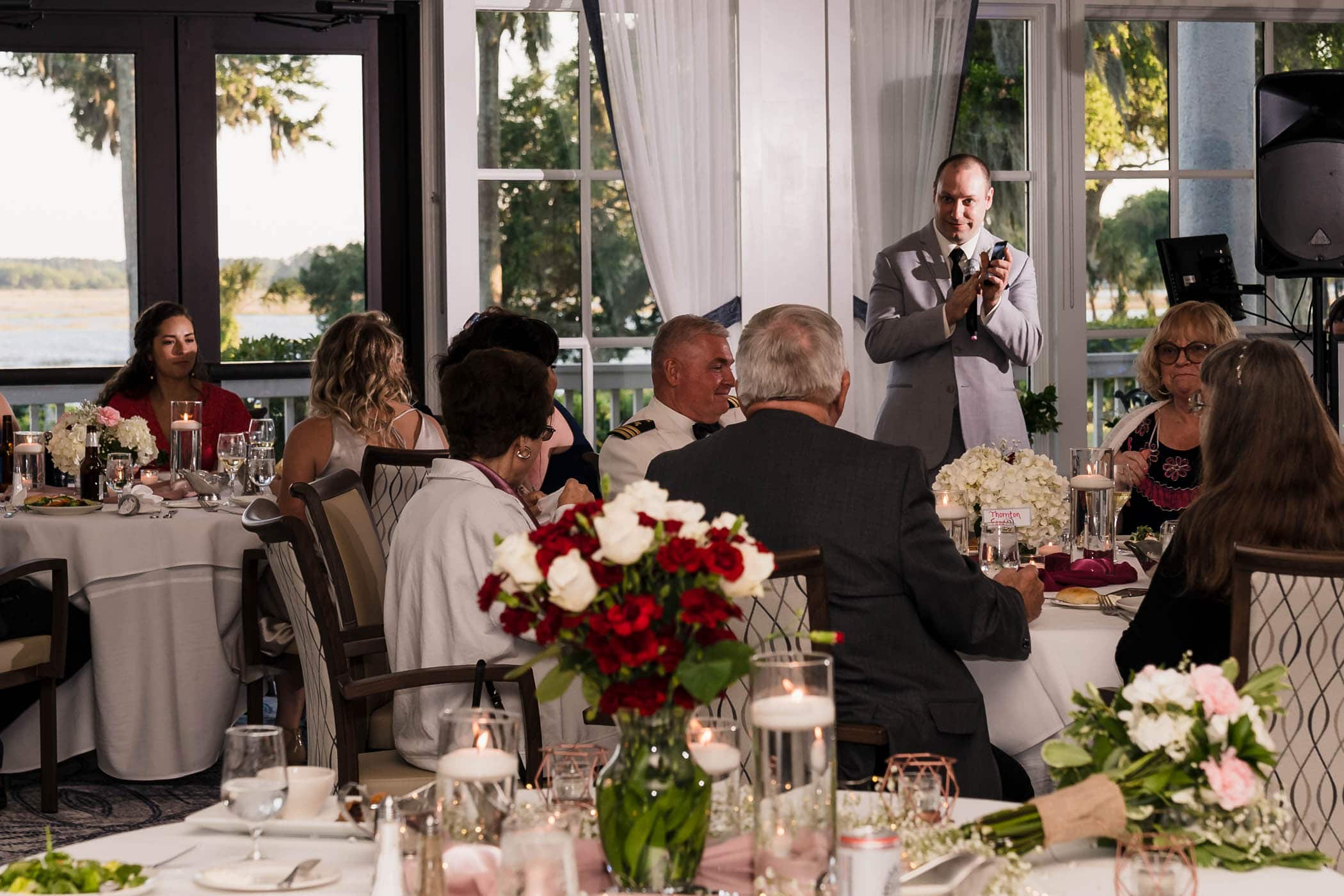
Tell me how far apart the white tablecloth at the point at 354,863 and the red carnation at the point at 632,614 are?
38 centimetres

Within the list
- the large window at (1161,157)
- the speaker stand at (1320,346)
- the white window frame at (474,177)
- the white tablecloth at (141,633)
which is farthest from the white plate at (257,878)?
the large window at (1161,157)

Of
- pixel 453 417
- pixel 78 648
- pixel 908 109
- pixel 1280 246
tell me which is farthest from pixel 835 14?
pixel 78 648

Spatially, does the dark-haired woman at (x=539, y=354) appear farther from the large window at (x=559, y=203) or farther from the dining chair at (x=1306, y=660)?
the dining chair at (x=1306, y=660)

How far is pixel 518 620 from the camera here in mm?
1463

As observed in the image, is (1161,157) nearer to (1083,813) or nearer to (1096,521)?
(1096,521)

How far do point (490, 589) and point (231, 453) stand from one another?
3517 millimetres

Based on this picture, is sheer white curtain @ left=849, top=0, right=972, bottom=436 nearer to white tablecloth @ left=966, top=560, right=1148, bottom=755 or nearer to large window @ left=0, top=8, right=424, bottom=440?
large window @ left=0, top=8, right=424, bottom=440

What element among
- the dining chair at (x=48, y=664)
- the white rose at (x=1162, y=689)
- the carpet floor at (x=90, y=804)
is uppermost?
the white rose at (x=1162, y=689)

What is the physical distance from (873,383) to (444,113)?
182 cm

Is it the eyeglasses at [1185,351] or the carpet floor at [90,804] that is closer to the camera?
the carpet floor at [90,804]

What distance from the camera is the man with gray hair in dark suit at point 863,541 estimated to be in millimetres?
2451

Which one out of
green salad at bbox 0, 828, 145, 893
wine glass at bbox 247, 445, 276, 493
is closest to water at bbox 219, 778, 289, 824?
green salad at bbox 0, 828, 145, 893

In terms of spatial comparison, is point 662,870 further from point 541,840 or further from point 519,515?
point 519,515

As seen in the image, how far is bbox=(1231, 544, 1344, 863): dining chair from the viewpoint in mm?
2246
